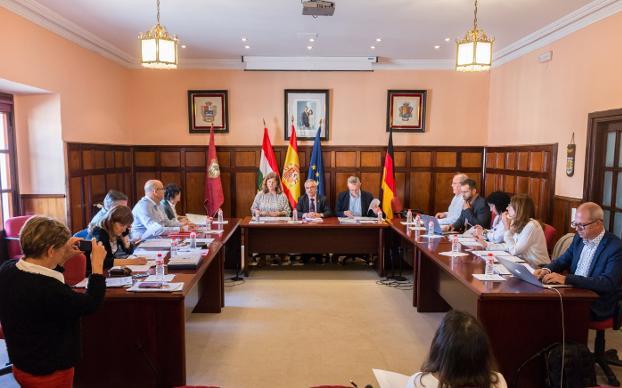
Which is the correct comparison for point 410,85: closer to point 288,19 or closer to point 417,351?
point 288,19

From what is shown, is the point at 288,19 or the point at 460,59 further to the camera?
the point at 288,19

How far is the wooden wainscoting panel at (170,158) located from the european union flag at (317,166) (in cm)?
224

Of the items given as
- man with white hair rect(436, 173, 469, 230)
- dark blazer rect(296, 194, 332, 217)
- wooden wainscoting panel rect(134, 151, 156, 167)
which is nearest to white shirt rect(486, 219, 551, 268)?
man with white hair rect(436, 173, 469, 230)

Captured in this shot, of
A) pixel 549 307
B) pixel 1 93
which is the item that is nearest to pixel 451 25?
pixel 549 307

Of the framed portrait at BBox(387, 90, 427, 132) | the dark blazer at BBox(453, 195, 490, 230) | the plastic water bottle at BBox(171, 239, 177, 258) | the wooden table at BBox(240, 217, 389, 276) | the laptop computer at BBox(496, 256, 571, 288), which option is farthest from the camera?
the framed portrait at BBox(387, 90, 427, 132)

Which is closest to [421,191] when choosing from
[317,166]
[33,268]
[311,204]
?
[317,166]

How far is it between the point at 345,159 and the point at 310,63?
65.7 inches

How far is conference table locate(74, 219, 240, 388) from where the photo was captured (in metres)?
2.44

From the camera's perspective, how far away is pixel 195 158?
23.0 feet

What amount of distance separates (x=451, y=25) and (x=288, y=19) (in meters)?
1.93

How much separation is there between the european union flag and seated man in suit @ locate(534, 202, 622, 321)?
426 centimetres

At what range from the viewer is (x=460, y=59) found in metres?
3.61

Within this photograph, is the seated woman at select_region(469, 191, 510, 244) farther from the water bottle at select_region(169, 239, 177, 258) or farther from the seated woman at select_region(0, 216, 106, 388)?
the seated woman at select_region(0, 216, 106, 388)

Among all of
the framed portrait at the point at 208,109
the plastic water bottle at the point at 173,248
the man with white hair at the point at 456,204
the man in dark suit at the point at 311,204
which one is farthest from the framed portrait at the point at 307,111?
the plastic water bottle at the point at 173,248
